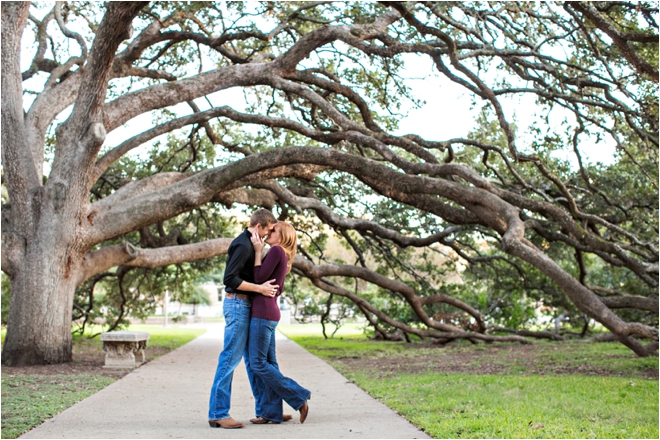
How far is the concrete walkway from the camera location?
225 inches

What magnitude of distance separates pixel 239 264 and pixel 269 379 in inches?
42.0

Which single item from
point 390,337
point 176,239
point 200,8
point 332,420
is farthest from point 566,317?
point 332,420

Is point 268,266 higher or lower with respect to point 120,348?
higher

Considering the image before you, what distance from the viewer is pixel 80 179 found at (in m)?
11.7

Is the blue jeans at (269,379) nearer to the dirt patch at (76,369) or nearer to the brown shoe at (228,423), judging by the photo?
the brown shoe at (228,423)

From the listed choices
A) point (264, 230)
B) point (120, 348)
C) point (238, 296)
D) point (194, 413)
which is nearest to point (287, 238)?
point (264, 230)

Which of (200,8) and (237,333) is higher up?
(200,8)

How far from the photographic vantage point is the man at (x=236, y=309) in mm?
6004

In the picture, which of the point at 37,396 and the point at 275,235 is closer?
the point at 275,235

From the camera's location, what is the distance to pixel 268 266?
6176mm

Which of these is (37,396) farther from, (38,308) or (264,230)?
(38,308)

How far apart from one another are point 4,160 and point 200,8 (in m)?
4.69

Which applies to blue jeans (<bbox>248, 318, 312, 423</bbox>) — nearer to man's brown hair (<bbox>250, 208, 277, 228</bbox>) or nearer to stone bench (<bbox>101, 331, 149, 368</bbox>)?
man's brown hair (<bbox>250, 208, 277, 228</bbox>)

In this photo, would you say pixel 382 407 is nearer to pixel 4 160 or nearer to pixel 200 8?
pixel 4 160
